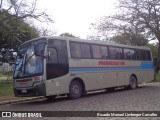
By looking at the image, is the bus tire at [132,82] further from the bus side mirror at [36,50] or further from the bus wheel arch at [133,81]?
the bus side mirror at [36,50]

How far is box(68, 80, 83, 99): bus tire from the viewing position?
1717cm

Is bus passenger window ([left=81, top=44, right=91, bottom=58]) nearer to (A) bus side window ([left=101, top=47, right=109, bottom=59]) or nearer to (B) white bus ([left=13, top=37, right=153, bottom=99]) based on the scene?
(B) white bus ([left=13, top=37, right=153, bottom=99])

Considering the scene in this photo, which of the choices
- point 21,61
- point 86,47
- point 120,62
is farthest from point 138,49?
point 21,61

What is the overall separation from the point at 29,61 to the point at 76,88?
10.6 ft

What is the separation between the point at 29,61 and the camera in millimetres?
16047

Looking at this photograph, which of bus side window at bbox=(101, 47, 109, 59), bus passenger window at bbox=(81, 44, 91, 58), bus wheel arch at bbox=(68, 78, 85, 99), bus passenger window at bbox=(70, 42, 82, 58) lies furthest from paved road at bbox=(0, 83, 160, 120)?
bus side window at bbox=(101, 47, 109, 59)

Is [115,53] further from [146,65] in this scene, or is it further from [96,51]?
[146,65]

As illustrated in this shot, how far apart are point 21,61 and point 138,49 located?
12104mm

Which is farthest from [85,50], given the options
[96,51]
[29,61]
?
[29,61]

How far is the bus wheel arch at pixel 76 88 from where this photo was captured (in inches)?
677

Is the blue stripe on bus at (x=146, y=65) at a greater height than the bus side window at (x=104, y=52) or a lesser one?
lesser

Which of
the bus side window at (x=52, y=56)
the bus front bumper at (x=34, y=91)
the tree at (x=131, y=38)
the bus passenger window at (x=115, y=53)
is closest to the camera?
the bus front bumper at (x=34, y=91)

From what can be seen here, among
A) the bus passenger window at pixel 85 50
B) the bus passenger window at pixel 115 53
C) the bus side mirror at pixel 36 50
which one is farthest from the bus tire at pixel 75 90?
the bus passenger window at pixel 115 53

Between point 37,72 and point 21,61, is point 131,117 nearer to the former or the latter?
point 37,72
